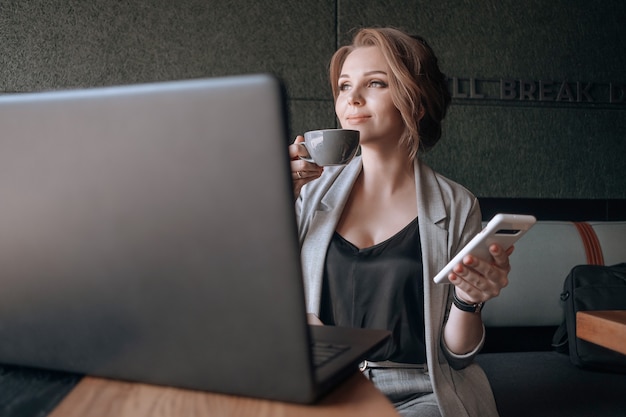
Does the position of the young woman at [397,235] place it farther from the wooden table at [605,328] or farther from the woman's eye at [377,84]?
the wooden table at [605,328]

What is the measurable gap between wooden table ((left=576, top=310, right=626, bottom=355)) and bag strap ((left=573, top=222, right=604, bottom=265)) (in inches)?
33.9

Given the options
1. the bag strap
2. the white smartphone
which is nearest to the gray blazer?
the white smartphone

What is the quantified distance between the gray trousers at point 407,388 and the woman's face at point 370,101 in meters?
0.51

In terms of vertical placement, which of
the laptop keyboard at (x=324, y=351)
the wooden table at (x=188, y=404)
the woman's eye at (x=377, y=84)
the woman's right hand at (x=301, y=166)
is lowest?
the laptop keyboard at (x=324, y=351)

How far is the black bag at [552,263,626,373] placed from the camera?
5.32 ft

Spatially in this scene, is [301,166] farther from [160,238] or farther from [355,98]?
[160,238]

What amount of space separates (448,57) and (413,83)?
77 cm

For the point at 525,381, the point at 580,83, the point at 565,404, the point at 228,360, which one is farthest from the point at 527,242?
the point at 228,360

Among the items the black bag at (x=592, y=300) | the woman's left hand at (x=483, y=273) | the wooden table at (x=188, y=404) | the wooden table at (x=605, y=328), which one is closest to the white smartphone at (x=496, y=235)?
the woman's left hand at (x=483, y=273)

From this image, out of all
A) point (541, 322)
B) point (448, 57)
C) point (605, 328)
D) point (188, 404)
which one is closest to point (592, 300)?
point (541, 322)

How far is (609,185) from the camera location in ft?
7.07

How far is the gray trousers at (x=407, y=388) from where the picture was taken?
3.66ft

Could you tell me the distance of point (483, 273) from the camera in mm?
865

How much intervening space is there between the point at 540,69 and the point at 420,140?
2.91 feet
